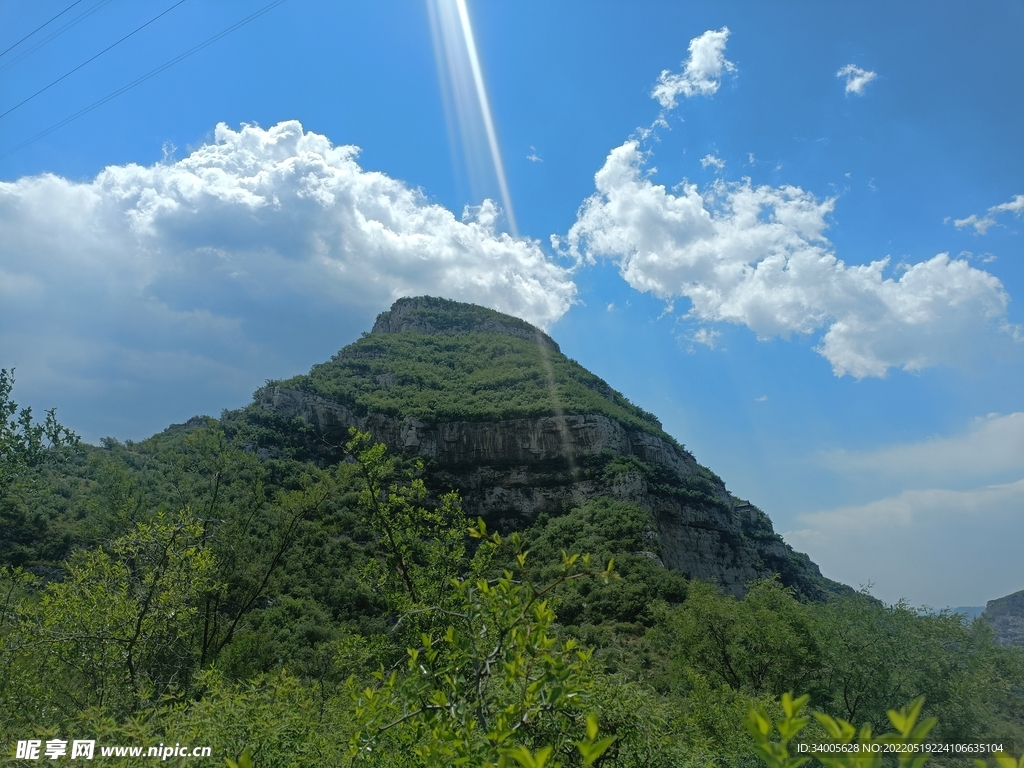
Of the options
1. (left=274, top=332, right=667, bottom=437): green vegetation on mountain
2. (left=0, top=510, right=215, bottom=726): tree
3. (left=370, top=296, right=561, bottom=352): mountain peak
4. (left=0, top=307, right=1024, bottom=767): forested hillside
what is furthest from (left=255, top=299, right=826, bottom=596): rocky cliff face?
(left=0, top=510, right=215, bottom=726): tree

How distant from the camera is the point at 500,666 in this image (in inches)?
129

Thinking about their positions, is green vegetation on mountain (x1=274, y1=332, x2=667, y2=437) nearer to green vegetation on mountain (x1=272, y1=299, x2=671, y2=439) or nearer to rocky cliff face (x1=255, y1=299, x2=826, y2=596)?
green vegetation on mountain (x1=272, y1=299, x2=671, y2=439)

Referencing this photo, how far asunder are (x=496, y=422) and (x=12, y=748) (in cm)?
6984

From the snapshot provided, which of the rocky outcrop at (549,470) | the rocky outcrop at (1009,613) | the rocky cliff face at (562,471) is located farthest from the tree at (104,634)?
the rocky outcrop at (1009,613)

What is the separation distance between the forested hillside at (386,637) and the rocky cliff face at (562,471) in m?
11.4

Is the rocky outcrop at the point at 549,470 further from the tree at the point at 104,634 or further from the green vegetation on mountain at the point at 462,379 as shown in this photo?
the tree at the point at 104,634

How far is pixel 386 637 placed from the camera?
21.6 feet

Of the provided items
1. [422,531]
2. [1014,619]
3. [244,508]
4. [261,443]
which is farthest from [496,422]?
[1014,619]

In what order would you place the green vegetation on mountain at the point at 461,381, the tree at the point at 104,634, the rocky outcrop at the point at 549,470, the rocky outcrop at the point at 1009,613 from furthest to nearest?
1. the rocky outcrop at the point at 1009,613
2. the green vegetation on mountain at the point at 461,381
3. the rocky outcrop at the point at 549,470
4. the tree at the point at 104,634

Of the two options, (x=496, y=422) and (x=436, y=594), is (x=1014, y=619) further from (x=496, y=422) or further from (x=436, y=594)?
(x=436, y=594)

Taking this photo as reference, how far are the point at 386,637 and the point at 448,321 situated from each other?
118 metres

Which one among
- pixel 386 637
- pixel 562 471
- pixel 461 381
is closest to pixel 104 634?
pixel 386 637

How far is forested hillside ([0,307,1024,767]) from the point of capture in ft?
11.0

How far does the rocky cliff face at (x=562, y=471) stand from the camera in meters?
66.0
